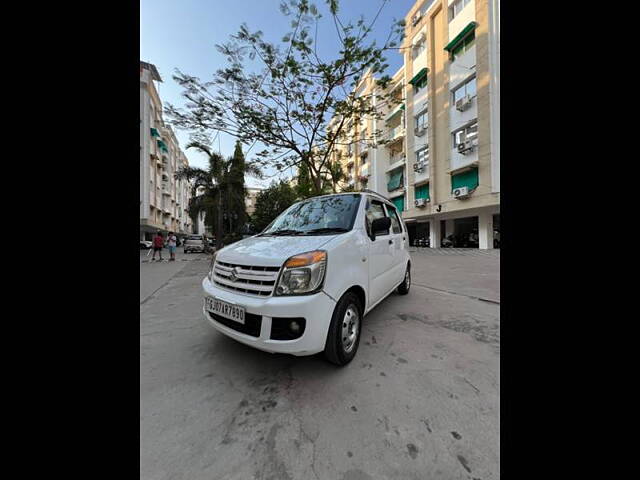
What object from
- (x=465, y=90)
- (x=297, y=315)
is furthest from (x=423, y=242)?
(x=297, y=315)

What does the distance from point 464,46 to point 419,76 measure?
398 centimetres

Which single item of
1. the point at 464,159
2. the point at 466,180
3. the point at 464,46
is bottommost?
the point at 466,180

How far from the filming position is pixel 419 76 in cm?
1978

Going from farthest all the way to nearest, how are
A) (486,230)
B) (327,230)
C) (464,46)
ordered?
1. (486,230)
2. (464,46)
3. (327,230)

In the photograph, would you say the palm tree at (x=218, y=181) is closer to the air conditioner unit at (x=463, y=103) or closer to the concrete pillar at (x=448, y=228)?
the air conditioner unit at (x=463, y=103)

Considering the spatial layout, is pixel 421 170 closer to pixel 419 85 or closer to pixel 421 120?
pixel 421 120

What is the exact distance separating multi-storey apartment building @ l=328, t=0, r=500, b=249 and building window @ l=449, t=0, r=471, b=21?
0.05 metres

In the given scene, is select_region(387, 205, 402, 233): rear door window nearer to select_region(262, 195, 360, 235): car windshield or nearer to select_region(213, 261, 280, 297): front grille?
select_region(262, 195, 360, 235): car windshield

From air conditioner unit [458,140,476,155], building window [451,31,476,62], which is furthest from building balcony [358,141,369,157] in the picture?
air conditioner unit [458,140,476,155]
